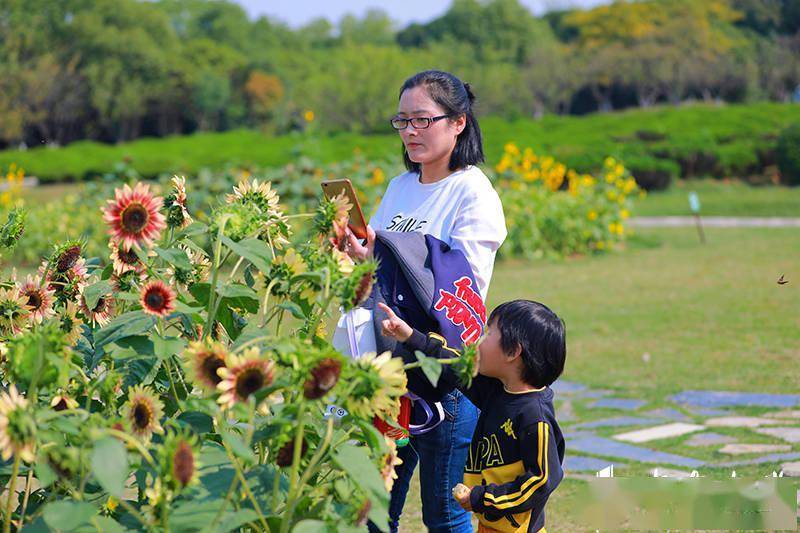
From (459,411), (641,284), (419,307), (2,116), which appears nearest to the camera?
(419,307)

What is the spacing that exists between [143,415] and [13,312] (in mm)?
632

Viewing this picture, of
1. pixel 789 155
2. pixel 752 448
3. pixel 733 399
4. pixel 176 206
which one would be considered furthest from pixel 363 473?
pixel 789 155

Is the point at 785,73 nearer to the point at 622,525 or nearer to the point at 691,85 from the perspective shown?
the point at 691,85

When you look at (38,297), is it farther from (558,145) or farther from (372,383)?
(558,145)

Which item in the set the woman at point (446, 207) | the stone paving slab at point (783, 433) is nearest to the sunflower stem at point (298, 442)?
the woman at point (446, 207)

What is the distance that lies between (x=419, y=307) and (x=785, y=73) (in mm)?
36653

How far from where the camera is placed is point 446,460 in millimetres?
2646

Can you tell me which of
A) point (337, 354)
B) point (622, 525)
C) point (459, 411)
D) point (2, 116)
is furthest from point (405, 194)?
point (2, 116)

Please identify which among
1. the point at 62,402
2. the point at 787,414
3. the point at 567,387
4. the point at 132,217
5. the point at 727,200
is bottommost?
the point at 727,200

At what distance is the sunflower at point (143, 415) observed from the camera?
1.71m

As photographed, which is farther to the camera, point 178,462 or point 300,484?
point 300,484

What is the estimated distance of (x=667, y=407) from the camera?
17.4 feet

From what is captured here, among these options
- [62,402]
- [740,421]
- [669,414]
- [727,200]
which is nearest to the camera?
[62,402]

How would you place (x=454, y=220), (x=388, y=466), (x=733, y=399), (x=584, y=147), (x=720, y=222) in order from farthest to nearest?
(x=584, y=147) → (x=720, y=222) → (x=733, y=399) → (x=454, y=220) → (x=388, y=466)
